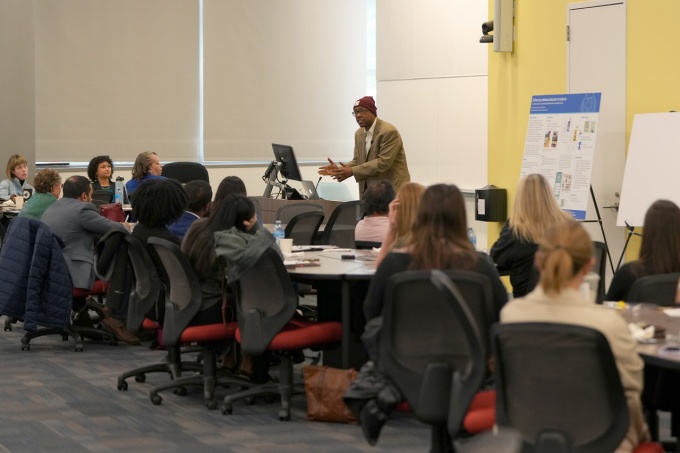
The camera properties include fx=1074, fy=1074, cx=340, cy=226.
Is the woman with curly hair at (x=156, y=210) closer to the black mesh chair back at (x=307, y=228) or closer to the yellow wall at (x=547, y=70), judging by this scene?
the black mesh chair back at (x=307, y=228)

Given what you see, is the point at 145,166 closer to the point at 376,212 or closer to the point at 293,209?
the point at 293,209

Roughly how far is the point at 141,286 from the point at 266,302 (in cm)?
107

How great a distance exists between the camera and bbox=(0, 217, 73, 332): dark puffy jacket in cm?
733

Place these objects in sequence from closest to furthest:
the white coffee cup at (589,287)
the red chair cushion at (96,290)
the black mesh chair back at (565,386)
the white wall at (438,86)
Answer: the black mesh chair back at (565,386) → the white coffee cup at (589,287) → the red chair cushion at (96,290) → the white wall at (438,86)

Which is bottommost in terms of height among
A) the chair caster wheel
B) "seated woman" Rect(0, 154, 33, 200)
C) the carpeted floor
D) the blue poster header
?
the carpeted floor

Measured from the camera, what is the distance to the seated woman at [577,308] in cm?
321

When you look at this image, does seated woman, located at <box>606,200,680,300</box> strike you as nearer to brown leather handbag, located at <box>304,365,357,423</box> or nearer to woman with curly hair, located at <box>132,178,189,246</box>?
brown leather handbag, located at <box>304,365,357,423</box>

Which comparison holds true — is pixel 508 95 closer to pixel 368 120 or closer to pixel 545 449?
pixel 368 120

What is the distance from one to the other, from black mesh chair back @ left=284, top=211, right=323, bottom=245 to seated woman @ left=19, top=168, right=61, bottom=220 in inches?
73.2

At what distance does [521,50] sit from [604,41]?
1.04 metres

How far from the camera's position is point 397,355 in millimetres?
4098

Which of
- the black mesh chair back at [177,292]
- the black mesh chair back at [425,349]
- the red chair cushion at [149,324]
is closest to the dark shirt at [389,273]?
the black mesh chair back at [425,349]

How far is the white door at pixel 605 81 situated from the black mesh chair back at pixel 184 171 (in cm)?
365

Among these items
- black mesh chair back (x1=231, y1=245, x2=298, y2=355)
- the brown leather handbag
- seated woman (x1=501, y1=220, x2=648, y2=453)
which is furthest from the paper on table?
black mesh chair back (x1=231, y1=245, x2=298, y2=355)
